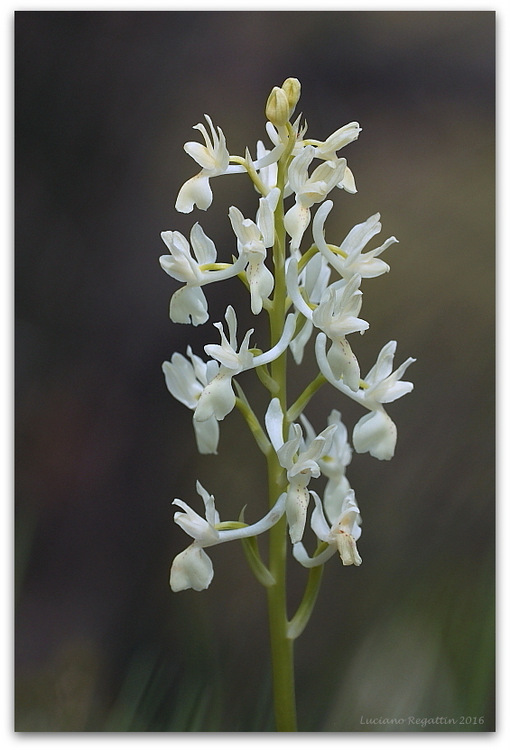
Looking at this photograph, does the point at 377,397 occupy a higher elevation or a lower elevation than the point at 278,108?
lower

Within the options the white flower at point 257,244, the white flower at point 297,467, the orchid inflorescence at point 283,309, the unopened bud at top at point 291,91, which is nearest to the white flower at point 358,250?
the orchid inflorescence at point 283,309

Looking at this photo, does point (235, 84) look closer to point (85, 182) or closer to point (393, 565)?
point (85, 182)

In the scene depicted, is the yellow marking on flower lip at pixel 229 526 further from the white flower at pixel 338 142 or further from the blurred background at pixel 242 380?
the white flower at pixel 338 142

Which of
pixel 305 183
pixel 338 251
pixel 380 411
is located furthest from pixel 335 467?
pixel 305 183

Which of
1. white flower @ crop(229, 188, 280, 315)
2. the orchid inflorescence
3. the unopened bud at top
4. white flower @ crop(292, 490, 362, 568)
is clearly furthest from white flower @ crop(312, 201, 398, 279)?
white flower @ crop(292, 490, 362, 568)

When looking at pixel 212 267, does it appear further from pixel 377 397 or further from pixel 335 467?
pixel 335 467

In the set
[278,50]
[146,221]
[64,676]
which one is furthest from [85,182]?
[64,676]

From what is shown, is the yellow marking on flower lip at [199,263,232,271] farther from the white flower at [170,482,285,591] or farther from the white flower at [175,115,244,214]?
the white flower at [170,482,285,591]

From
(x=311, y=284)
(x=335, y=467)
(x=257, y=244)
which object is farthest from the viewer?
(x=335, y=467)
